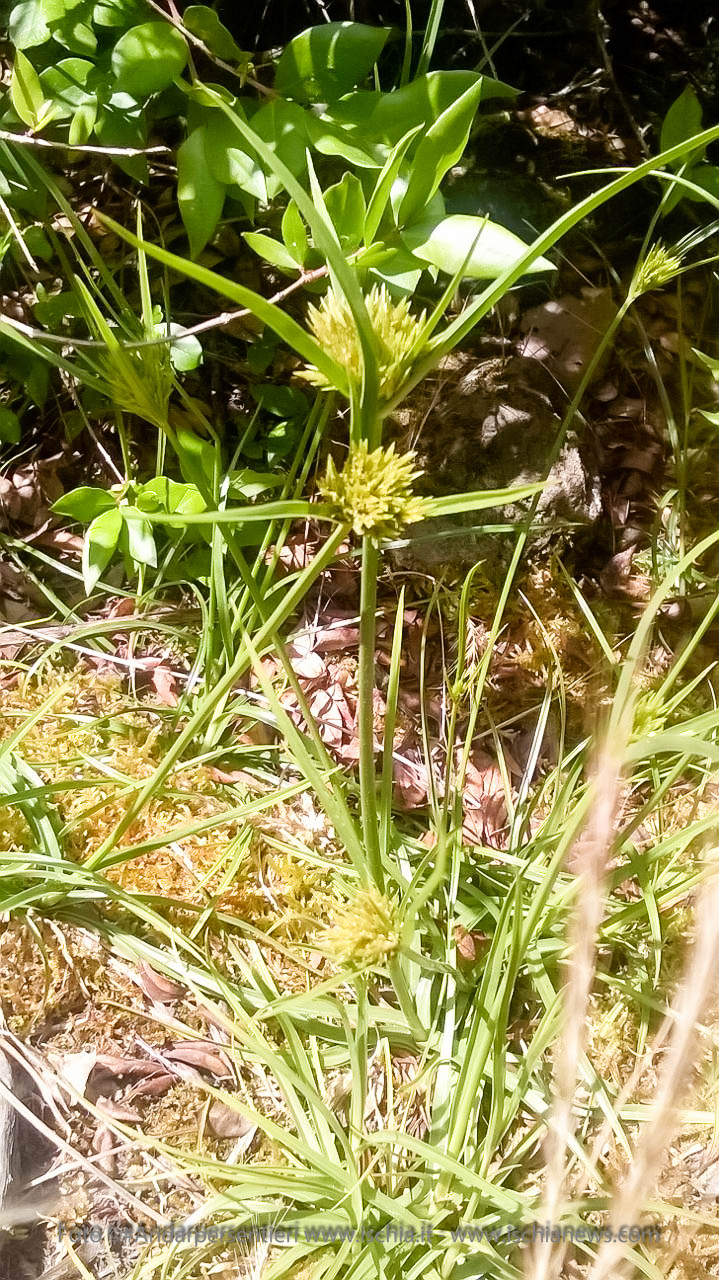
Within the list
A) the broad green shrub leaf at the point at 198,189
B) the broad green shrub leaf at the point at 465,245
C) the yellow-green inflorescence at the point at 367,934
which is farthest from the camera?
the broad green shrub leaf at the point at 198,189

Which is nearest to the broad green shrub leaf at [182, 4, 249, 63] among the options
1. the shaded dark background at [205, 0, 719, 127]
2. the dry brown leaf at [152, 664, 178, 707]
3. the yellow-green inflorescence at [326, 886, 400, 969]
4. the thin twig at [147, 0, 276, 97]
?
the thin twig at [147, 0, 276, 97]

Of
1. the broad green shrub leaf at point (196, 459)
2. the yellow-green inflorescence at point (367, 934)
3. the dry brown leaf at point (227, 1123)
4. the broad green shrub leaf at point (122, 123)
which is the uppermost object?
the broad green shrub leaf at point (122, 123)

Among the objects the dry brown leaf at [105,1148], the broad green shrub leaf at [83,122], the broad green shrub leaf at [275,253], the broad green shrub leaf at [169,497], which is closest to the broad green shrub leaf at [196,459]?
the broad green shrub leaf at [169,497]

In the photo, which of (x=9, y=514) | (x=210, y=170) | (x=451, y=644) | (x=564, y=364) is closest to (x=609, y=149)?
(x=564, y=364)

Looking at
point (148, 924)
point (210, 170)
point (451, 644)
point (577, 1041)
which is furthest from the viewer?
point (451, 644)

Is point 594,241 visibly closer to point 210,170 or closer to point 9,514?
point 210,170

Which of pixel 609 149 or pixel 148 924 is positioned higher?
pixel 609 149

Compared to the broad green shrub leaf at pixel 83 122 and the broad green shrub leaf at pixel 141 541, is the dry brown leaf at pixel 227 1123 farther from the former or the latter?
the broad green shrub leaf at pixel 83 122
